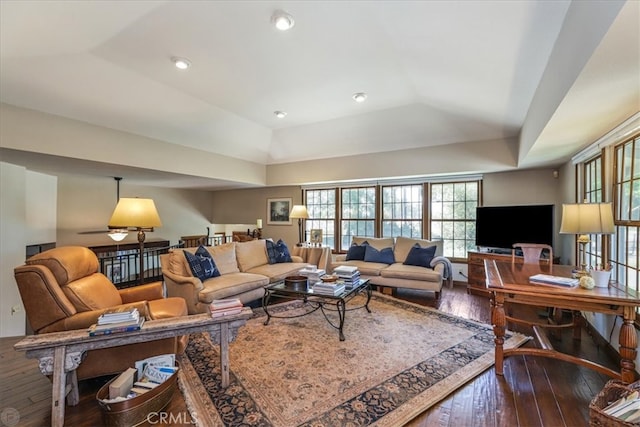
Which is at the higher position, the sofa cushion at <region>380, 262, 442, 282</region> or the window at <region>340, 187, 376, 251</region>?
the window at <region>340, 187, 376, 251</region>

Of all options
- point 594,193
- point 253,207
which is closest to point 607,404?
point 594,193

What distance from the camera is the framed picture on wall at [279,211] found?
24.3ft

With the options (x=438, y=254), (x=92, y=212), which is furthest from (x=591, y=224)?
(x=92, y=212)

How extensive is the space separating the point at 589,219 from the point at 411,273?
2.49m

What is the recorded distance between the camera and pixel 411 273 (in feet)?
14.6

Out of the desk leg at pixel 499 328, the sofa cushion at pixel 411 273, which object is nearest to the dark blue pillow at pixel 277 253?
the sofa cushion at pixel 411 273

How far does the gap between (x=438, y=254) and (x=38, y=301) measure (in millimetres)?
5102

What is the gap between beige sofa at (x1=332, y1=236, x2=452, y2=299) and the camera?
437 cm

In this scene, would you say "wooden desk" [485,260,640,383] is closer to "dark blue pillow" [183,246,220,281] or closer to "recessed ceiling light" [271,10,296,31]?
"recessed ceiling light" [271,10,296,31]

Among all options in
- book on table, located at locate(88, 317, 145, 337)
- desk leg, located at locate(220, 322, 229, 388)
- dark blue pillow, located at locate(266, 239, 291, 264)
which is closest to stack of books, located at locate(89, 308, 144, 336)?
book on table, located at locate(88, 317, 145, 337)

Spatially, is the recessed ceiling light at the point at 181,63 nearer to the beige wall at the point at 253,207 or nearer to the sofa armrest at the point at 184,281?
the sofa armrest at the point at 184,281

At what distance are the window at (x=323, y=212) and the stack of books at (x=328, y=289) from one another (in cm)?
368

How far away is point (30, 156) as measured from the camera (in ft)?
12.0

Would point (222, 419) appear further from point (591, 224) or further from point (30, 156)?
point (30, 156)
